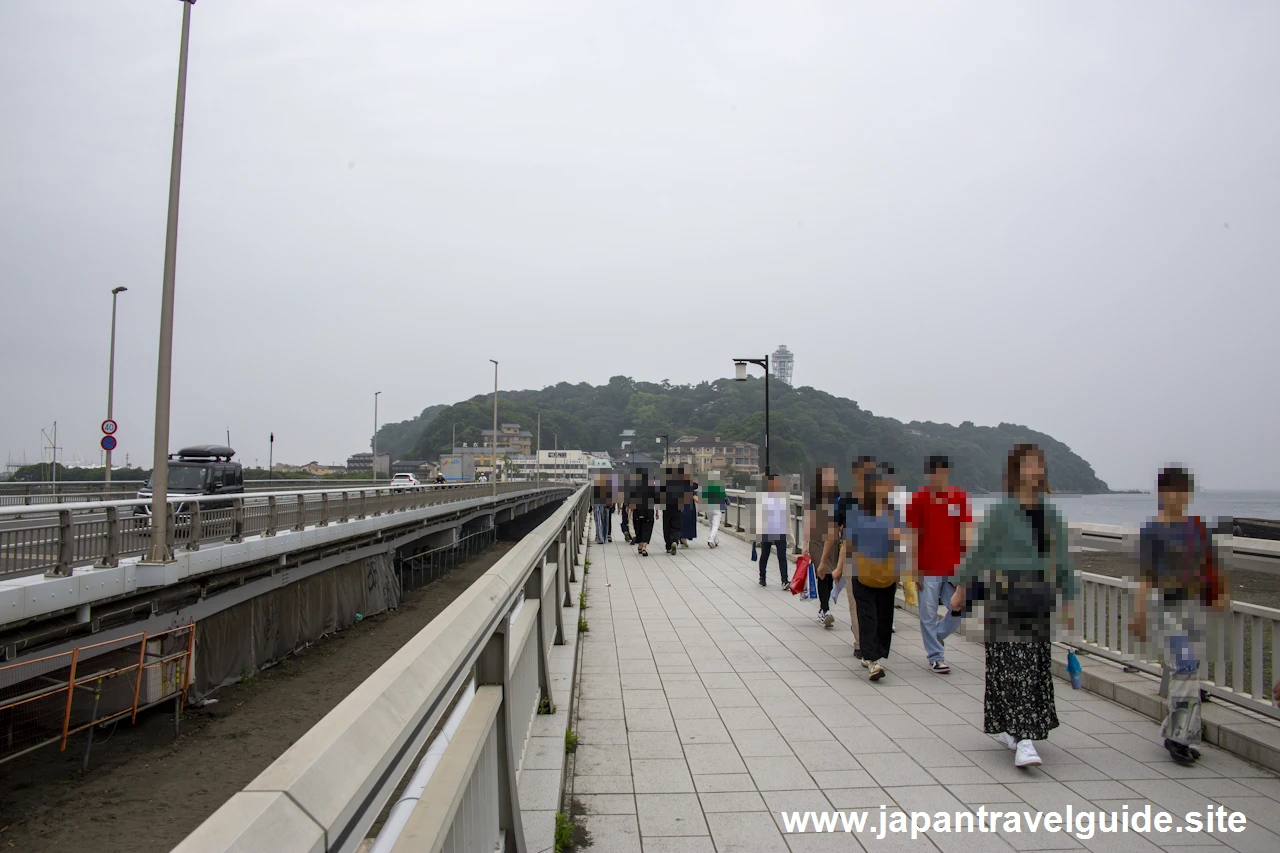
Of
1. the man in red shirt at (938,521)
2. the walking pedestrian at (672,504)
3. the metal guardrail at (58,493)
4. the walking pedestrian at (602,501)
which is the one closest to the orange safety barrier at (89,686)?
the metal guardrail at (58,493)

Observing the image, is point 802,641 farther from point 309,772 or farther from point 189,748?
point 189,748

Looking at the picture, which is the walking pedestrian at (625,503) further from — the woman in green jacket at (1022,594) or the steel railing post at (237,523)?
the woman in green jacket at (1022,594)

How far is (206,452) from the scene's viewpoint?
2506 cm

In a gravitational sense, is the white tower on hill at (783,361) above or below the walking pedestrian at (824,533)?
above

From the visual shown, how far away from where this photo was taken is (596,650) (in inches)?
330

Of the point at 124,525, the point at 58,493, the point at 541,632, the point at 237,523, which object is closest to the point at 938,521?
the point at 541,632

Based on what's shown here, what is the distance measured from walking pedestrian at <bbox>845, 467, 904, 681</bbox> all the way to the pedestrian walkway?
0.99ft

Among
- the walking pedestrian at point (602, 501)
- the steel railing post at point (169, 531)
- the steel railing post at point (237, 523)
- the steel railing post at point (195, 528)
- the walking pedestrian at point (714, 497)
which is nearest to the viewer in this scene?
the steel railing post at point (169, 531)

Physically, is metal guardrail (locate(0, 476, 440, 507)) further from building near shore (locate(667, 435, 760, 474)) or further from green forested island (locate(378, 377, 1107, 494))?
building near shore (locate(667, 435, 760, 474))

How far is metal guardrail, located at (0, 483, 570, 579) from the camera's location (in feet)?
32.9

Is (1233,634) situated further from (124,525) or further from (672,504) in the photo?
(672,504)

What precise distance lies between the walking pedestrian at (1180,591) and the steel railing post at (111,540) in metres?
12.1

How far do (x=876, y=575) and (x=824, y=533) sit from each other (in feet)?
9.19

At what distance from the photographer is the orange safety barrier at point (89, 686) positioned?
10.2m
